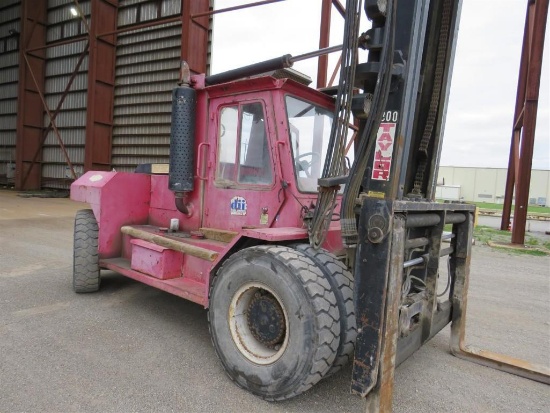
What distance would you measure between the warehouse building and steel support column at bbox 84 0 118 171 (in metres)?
0.04

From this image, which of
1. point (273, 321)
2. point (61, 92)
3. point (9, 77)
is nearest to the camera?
point (273, 321)

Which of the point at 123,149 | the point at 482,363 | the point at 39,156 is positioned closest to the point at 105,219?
the point at 482,363

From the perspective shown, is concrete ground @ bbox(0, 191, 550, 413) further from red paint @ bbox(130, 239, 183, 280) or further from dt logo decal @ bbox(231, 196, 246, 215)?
dt logo decal @ bbox(231, 196, 246, 215)

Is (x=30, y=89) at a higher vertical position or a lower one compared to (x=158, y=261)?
higher

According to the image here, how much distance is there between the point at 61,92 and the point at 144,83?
5.28 metres

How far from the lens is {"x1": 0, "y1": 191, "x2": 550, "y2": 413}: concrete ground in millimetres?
2371

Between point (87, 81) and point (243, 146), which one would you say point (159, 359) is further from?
point (87, 81)

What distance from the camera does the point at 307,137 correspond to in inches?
121

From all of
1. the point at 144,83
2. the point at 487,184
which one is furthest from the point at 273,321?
the point at 487,184

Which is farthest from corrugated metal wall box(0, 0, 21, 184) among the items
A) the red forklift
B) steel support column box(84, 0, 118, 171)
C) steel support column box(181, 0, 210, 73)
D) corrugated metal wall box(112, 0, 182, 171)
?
the red forklift

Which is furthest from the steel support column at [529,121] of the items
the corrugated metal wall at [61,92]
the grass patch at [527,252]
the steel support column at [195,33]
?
the corrugated metal wall at [61,92]

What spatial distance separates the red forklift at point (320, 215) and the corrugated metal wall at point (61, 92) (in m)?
17.0

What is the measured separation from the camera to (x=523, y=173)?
943 cm

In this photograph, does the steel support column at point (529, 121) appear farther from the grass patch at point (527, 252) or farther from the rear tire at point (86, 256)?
the rear tire at point (86, 256)
